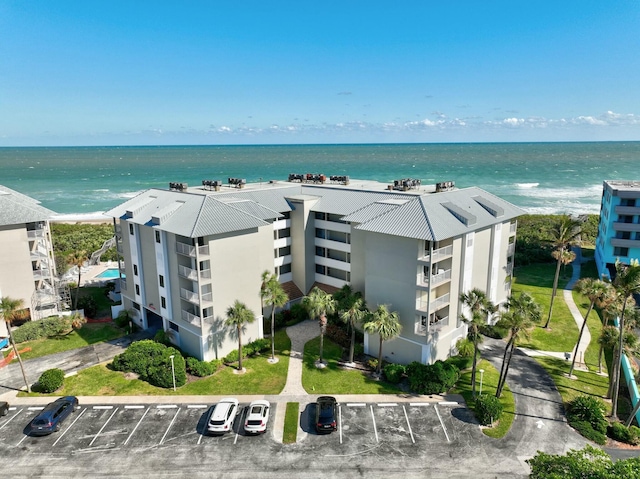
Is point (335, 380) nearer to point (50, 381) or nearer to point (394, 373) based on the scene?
point (394, 373)

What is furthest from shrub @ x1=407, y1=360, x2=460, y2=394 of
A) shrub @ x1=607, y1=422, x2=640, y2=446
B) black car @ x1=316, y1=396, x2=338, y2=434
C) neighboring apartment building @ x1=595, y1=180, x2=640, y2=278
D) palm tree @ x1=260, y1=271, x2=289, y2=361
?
neighboring apartment building @ x1=595, y1=180, x2=640, y2=278

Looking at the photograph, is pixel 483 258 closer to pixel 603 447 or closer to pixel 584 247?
pixel 603 447

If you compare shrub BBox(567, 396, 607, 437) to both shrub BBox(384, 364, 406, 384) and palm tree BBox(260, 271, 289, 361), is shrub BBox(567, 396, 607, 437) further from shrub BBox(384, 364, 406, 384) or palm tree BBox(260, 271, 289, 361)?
palm tree BBox(260, 271, 289, 361)

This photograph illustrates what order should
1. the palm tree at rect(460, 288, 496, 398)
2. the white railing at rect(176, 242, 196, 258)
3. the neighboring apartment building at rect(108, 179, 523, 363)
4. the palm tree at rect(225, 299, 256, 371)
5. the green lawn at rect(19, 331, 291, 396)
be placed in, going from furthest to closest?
the white railing at rect(176, 242, 196, 258), the neighboring apartment building at rect(108, 179, 523, 363), the palm tree at rect(225, 299, 256, 371), the green lawn at rect(19, 331, 291, 396), the palm tree at rect(460, 288, 496, 398)

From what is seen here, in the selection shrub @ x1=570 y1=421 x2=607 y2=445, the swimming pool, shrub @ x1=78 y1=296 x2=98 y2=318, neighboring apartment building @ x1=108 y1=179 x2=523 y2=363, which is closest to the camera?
shrub @ x1=570 y1=421 x2=607 y2=445

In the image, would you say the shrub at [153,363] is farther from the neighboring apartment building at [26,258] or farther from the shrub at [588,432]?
the shrub at [588,432]

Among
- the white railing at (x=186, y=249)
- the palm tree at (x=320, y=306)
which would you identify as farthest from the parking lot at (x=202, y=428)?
the white railing at (x=186, y=249)

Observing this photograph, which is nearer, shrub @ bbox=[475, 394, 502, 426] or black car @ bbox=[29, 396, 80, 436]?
black car @ bbox=[29, 396, 80, 436]

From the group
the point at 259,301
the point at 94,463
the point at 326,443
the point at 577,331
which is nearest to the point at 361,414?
the point at 326,443
